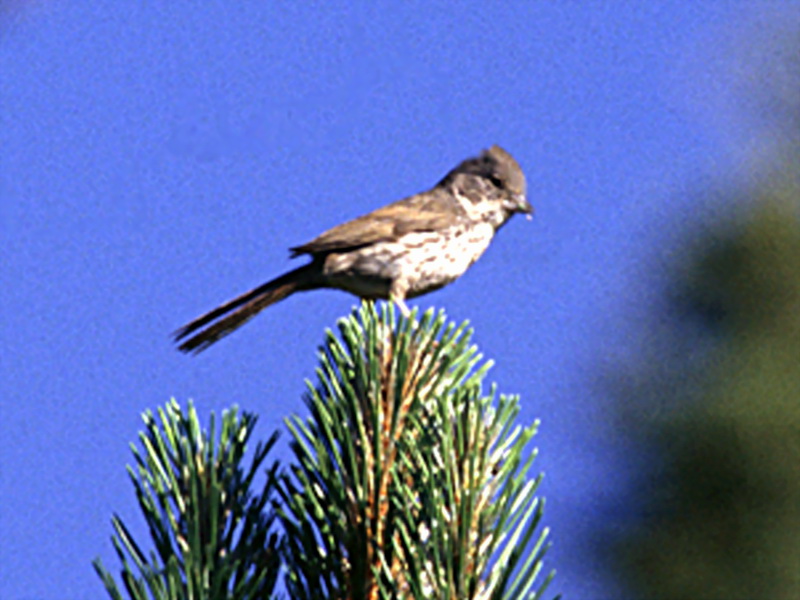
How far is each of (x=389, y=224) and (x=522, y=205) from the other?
874 millimetres

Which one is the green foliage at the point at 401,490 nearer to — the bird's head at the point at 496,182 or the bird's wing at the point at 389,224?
the bird's wing at the point at 389,224

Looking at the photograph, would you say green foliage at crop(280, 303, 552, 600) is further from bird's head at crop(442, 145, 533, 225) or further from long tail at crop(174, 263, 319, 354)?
bird's head at crop(442, 145, 533, 225)

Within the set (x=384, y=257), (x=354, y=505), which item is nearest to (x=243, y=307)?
(x=384, y=257)

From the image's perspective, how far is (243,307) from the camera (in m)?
5.09

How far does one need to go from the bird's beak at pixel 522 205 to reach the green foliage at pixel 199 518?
3687 mm

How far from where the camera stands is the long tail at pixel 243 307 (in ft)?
15.7

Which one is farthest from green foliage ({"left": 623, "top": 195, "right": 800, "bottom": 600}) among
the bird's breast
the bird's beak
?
the bird's breast

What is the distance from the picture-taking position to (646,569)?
31.7ft

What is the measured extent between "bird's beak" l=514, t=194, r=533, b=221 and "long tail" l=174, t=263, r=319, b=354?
1.16 meters

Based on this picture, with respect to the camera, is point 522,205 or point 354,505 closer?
point 354,505

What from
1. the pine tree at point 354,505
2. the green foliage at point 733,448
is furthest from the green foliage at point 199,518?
the green foliage at point 733,448

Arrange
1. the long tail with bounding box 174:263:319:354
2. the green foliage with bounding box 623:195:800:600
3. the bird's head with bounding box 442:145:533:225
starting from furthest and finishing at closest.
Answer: the green foliage with bounding box 623:195:800:600 < the bird's head with bounding box 442:145:533:225 < the long tail with bounding box 174:263:319:354

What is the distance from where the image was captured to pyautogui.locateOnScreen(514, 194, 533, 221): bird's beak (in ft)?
20.1

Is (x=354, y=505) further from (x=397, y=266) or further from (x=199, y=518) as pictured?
(x=397, y=266)
